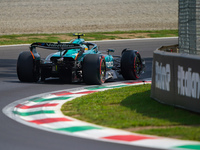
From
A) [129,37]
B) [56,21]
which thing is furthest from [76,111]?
[56,21]

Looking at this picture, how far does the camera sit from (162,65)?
33.6 ft

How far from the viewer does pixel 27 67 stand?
48.2ft

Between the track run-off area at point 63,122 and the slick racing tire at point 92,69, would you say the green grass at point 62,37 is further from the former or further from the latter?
the track run-off area at point 63,122

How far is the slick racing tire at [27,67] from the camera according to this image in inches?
579

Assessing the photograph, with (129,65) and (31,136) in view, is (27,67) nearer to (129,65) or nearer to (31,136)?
(129,65)

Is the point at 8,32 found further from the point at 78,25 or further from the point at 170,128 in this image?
the point at 170,128

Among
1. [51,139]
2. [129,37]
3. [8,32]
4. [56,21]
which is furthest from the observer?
[56,21]

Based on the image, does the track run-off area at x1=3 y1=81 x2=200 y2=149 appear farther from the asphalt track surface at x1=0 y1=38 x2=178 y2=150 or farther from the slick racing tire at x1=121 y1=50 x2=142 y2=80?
the slick racing tire at x1=121 y1=50 x2=142 y2=80

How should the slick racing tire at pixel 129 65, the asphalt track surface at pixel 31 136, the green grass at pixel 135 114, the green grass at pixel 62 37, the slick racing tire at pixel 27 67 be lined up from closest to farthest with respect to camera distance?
1. the asphalt track surface at pixel 31 136
2. the green grass at pixel 135 114
3. the slick racing tire at pixel 27 67
4. the slick racing tire at pixel 129 65
5. the green grass at pixel 62 37

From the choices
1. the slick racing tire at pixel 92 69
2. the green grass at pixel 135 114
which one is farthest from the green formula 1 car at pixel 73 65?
the green grass at pixel 135 114

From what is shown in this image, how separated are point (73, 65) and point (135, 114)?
5590 mm

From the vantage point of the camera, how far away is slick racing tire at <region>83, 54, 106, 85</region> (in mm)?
13984

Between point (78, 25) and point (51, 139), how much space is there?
138 feet

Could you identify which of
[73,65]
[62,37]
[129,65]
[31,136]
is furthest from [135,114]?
[62,37]
